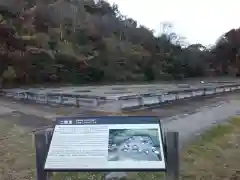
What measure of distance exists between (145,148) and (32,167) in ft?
6.42

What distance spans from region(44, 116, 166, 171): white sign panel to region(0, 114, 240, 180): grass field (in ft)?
3.61

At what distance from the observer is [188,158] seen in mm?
4375

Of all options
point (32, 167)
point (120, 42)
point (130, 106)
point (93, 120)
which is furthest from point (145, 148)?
point (120, 42)

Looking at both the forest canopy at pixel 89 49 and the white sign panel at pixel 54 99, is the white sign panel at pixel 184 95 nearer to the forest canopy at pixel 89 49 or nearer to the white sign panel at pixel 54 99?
the white sign panel at pixel 54 99

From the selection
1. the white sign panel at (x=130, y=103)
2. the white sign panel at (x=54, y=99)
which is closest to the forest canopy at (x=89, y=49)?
the white sign panel at (x=54, y=99)

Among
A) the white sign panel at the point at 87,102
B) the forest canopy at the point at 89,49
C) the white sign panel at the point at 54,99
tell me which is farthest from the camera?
the forest canopy at the point at 89,49

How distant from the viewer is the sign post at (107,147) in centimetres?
242

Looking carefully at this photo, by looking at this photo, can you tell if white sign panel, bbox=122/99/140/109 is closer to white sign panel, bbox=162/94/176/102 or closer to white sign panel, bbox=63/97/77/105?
white sign panel, bbox=162/94/176/102

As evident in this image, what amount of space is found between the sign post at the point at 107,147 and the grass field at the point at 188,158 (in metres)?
1.09

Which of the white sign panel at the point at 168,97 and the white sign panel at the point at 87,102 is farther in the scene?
A: the white sign panel at the point at 168,97

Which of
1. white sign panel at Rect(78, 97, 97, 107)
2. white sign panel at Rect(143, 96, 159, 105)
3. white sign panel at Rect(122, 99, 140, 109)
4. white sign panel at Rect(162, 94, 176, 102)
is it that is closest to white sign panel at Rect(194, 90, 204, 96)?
white sign panel at Rect(162, 94, 176, 102)

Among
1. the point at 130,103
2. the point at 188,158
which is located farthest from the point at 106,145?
the point at 130,103

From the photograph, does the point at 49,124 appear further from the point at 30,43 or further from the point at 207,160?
the point at 30,43

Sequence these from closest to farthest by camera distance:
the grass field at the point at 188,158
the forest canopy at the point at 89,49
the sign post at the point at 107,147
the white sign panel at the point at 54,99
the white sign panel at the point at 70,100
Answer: the sign post at the point at 107,147 → the grass field at the point at 188,158 → the white sign panel at the point at 70,100 → the white sign panel at the point at 54,99 → the forest canopy at the point at 89,49
